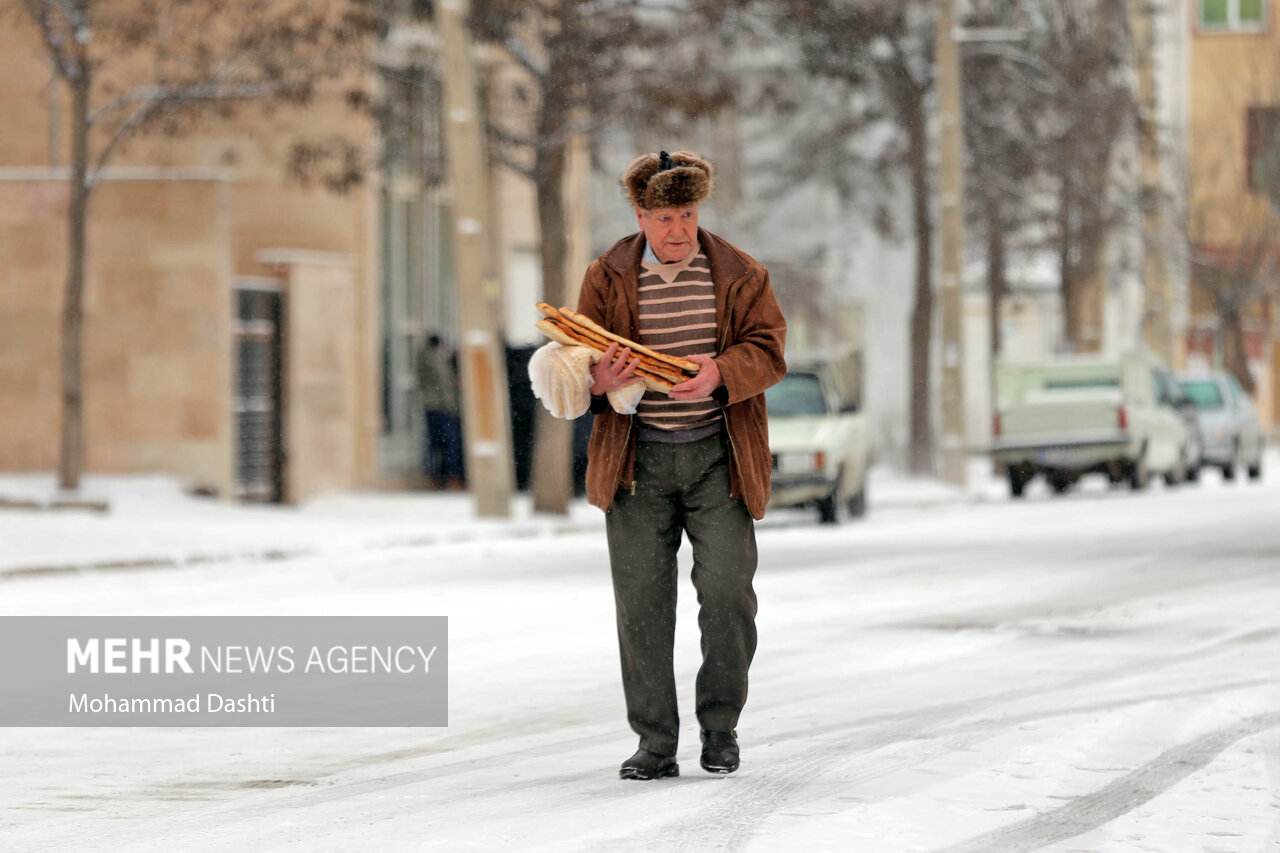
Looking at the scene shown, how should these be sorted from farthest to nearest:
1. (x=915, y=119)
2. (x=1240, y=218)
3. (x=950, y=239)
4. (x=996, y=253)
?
1. (x=1240, y=218)
2. (x=996, y=253)
3. (x=915, y=119)
4. (x=950, y=239)

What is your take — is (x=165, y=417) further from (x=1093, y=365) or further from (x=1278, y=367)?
(x=1278, y=367)

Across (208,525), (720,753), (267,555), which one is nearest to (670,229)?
(720,753)

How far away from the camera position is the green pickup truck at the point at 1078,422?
98.0 feet

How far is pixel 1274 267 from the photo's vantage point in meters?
56.7

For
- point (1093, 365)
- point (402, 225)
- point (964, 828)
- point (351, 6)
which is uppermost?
point (351, 6)

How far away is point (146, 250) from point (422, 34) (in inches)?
282

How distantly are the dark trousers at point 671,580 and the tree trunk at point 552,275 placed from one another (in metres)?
16.9

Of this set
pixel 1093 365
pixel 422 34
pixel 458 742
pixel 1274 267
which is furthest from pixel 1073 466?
pixel 1274 267

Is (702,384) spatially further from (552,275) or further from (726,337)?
(552,275)

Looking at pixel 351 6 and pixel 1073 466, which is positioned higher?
pixel 351 6

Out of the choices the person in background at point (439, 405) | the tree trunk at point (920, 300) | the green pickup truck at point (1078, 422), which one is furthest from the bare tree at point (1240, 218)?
the person in background at point (439, 405)

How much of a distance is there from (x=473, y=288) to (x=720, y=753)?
16.2 m

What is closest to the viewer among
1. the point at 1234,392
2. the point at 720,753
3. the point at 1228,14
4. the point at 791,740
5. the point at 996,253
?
the point at 720,753

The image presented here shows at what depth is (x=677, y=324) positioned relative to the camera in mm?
7762
